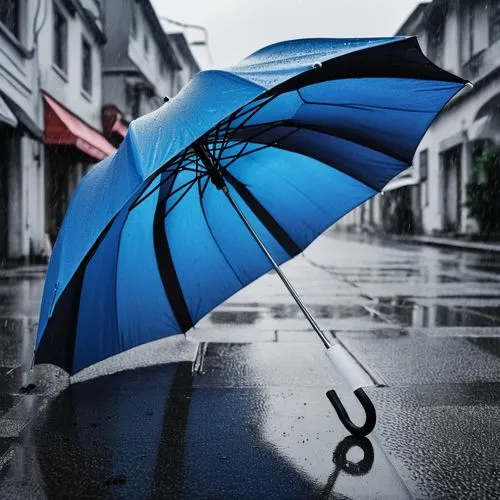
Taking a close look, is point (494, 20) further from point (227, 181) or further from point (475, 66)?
point (227, 181)

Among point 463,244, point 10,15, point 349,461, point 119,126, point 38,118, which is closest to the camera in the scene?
point 349,461

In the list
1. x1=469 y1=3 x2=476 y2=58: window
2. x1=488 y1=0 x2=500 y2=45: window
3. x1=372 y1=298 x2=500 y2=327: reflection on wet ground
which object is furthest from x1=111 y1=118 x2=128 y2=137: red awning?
x1=372 y1=298 x2=500 y2=327: reflection on wet ground

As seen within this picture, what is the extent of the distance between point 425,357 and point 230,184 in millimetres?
2146

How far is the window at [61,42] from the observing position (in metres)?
16.7

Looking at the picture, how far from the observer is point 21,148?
14.0m

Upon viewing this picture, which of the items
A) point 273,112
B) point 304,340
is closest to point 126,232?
point 273,112

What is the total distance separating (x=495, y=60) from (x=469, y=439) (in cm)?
2191

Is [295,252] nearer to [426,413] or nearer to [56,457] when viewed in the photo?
[426,413]

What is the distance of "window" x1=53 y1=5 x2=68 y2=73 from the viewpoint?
54.9 feet

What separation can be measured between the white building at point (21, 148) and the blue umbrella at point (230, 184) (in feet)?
33.5

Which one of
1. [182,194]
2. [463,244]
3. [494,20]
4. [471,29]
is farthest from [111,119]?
[182,194]

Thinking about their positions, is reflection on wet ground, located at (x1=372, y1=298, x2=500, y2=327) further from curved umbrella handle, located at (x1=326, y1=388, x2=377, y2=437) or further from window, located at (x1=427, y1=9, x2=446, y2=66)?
window, located at (x1=427, y1=9, x2=446, y2=66)

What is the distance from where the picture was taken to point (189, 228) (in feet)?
12.4

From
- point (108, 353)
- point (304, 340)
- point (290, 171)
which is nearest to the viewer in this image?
point (108, 353)
